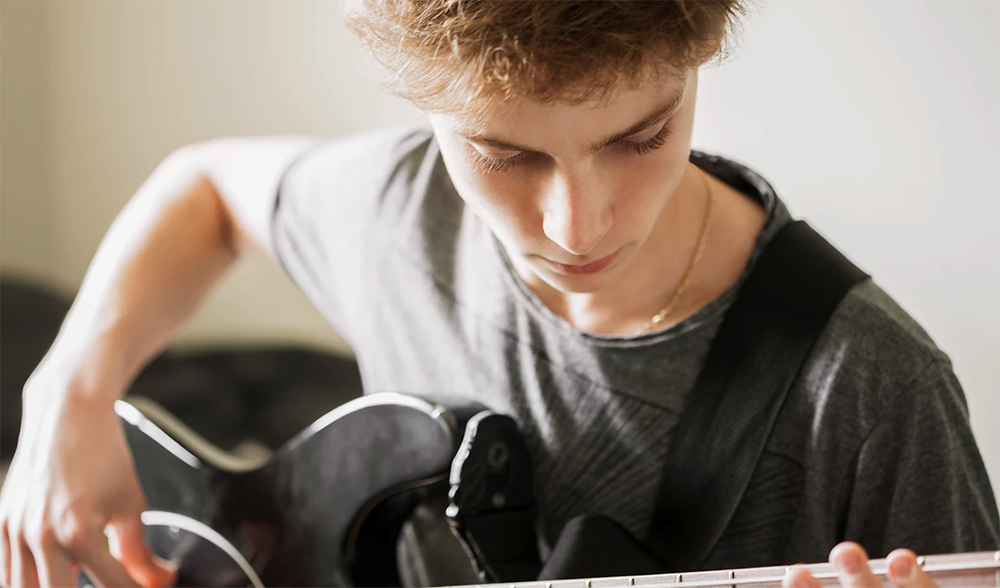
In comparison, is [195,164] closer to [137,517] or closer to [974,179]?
[137,517]

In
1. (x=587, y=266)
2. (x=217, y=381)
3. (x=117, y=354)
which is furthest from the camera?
(x=217, y=381)

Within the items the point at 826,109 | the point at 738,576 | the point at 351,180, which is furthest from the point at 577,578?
the point at 826,109

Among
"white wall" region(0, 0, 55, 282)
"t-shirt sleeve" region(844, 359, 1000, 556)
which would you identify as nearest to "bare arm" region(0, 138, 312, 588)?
"t-shirt sleeve" region(844, 359, 1000, 556)

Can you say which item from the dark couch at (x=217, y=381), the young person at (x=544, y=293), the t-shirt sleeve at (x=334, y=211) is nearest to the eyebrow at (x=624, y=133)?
the young person at (x=544, y=293)

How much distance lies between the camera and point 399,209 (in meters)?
0.88

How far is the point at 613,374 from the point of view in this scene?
0.74 meters

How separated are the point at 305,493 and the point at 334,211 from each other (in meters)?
0.30

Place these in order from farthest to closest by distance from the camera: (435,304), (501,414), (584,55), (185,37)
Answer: (185,37) < (435,304) < (501,414) < (584,55)

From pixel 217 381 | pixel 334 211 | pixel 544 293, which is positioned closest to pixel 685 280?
pixel 544 293

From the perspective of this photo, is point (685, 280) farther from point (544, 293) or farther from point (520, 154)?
point (520, 154)

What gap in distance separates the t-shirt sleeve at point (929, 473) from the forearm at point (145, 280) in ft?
2.27

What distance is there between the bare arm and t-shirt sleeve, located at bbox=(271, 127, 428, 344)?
32mm

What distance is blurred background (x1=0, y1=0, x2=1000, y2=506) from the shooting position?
0.87 m

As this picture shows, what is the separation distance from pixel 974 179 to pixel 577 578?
22.3 inches
